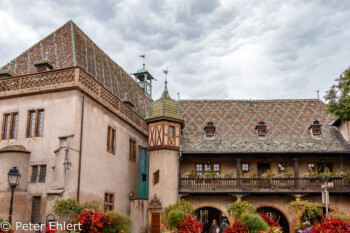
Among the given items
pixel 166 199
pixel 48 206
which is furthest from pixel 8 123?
pixel 166 199

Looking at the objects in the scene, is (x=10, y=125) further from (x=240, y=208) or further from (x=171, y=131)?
(x=240, y=208)

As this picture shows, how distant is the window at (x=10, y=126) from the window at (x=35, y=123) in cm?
85

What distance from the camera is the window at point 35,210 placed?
768 inches

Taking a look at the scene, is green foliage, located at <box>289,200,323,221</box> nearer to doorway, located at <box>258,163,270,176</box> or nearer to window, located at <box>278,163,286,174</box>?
window, located at <box>278,163,286,174</box>

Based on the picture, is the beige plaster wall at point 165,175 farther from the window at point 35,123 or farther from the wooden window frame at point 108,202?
the window at point 35,123

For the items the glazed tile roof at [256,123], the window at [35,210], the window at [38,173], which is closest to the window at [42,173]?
the window at [38,173]

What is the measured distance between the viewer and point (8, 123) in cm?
2152

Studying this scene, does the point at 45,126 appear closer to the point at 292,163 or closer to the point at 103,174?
the point at 103,174

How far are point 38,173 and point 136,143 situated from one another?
9553 millimetres

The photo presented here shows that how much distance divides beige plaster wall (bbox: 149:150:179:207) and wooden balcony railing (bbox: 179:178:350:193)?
3.12ft

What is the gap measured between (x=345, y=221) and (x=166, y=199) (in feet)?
49.5

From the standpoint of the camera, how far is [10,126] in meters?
21.3

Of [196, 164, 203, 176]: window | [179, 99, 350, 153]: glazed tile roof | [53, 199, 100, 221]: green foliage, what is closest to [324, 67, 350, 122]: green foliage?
[179, 99, 350, 153]: glazed tile roof

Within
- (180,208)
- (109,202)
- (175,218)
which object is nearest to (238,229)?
(175,218)
